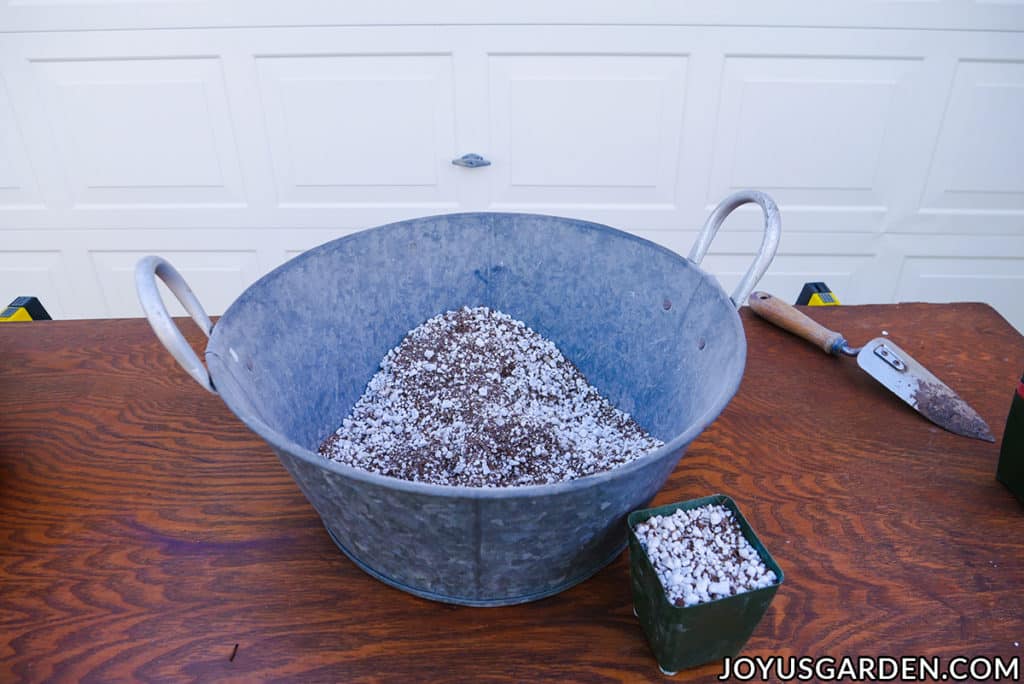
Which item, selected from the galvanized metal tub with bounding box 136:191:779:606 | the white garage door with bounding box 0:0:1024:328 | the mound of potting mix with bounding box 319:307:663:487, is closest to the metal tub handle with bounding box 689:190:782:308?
the galvanized metal tub with bounding box 136:191:779:606

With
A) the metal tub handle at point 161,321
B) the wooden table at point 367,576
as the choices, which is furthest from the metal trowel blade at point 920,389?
the metal tub handle at point 161,321

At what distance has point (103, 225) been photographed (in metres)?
1.85

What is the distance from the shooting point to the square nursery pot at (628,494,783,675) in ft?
1.80

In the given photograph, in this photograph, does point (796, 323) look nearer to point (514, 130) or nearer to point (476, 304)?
point (476, 304)

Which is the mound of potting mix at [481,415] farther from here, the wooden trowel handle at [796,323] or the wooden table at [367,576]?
the wooden trowel handle at [796,323]

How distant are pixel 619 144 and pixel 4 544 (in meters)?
1.52

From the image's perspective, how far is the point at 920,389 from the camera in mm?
900

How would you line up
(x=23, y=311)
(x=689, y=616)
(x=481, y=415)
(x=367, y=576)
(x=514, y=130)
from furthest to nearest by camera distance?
(x=514, y=130) < (x=23, y=311) < (x=481, y=415) < (x=367, y=576) < (x=689, y=616)

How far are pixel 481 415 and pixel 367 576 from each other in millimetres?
240

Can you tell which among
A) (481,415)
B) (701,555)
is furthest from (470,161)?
(701,555)

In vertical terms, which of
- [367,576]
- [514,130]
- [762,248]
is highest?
[762,248]

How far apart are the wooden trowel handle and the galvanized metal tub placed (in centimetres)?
31

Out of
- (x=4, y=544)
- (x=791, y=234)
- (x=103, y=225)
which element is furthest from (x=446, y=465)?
(x=103, y=225)

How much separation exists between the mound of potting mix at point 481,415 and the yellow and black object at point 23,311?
0.70m
